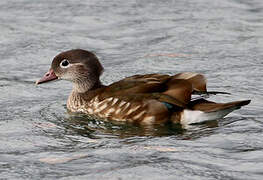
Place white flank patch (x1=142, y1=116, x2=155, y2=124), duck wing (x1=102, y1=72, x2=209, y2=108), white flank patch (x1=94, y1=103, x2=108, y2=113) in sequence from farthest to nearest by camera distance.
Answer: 1. white flank patch (x1=94, y1=103, x2=108, y2=113)
2. white flank patch (x1=142, y1=116, x2=155, y2=124)
3. duck wing (x1=102, y1=72, x2=209, y2=108)

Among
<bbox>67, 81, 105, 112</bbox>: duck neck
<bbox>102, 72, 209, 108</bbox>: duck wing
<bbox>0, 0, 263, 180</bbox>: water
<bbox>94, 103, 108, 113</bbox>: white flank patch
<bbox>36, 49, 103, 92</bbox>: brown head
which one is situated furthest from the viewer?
<bbox>36, 49, 103, 92</bbox>: brown head

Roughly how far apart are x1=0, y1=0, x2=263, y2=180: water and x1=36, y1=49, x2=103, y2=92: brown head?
17.3 inches

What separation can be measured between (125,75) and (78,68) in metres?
1.71

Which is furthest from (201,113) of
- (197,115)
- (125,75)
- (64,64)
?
(125,75)

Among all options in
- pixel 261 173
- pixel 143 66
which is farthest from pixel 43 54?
pixel 261 173

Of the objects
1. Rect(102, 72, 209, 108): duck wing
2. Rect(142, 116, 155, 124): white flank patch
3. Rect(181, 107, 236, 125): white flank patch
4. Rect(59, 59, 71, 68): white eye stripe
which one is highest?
Rect(59, 59, 71, 68): white eye stripe

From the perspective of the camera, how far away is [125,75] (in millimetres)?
13203

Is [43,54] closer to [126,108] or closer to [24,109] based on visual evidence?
[24,109]

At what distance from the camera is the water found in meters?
8.48

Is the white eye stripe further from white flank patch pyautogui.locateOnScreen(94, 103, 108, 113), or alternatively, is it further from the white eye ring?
white flank patch pyautogui.locateOnScreen(94, 103, 108, 113)

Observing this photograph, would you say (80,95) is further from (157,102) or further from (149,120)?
(157,102)

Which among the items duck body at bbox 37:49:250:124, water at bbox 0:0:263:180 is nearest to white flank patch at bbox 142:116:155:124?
duck body at bbox 37:49:250:124

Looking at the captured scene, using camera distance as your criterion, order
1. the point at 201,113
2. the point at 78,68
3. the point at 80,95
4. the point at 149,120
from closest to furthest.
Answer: the point at 201,113 → the point at 149,120 → the point at 80,95 → the point at 78,68

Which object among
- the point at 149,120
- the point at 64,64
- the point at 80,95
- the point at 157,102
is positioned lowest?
the point at 149,120
